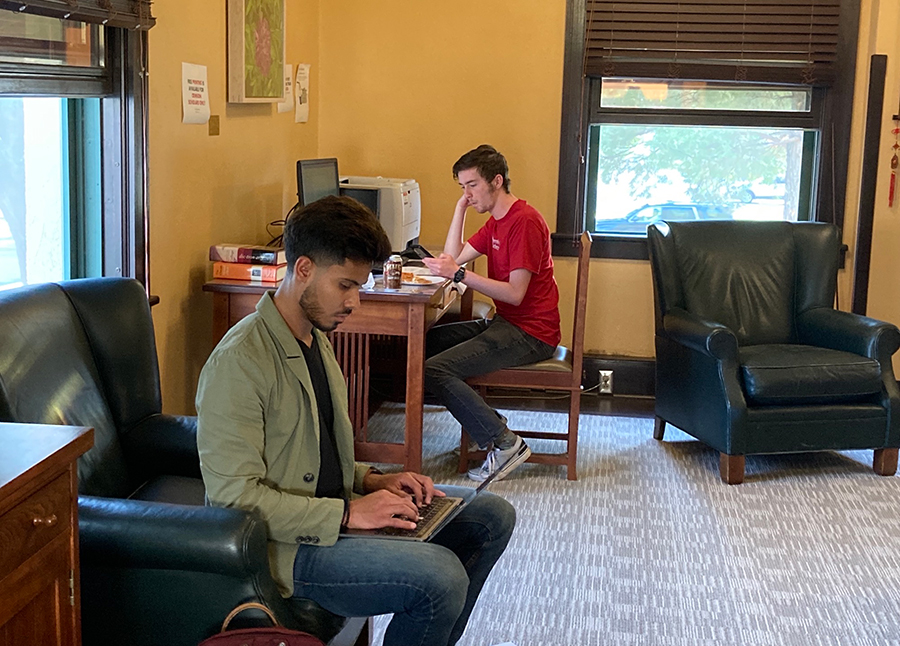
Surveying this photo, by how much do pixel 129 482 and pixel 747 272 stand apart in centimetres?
296

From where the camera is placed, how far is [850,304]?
16.9 feet

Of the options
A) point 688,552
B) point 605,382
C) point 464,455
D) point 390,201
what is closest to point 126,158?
point 390,201

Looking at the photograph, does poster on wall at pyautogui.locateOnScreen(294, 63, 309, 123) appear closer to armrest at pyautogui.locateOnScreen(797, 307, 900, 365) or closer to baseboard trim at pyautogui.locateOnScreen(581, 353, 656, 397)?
baseboard trim at pyautogui.locateOnScreen(581, 353, 656, 397)

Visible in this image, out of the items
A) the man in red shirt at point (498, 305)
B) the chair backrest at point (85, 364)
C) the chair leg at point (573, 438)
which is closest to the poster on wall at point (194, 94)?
the man in red shirt at point (498, 305)

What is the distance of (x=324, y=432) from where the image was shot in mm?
2146

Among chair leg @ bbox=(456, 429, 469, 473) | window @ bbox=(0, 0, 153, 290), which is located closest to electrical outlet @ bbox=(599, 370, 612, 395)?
chair leg @ bbox=(456, 429, 469, 473)

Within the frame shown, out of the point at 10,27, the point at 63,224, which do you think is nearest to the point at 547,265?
the point at 63,224

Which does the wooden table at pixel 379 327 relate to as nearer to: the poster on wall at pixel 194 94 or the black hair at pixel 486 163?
the black hair at pixel 486 163

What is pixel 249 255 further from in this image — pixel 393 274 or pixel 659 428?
pixel 659 428

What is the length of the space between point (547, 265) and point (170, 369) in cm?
142

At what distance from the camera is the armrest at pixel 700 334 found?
3988 millimetres

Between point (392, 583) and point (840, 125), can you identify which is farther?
point (840, 125)

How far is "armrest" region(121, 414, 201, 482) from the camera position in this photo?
252 cm

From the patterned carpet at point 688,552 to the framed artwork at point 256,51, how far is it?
4.96 feet
